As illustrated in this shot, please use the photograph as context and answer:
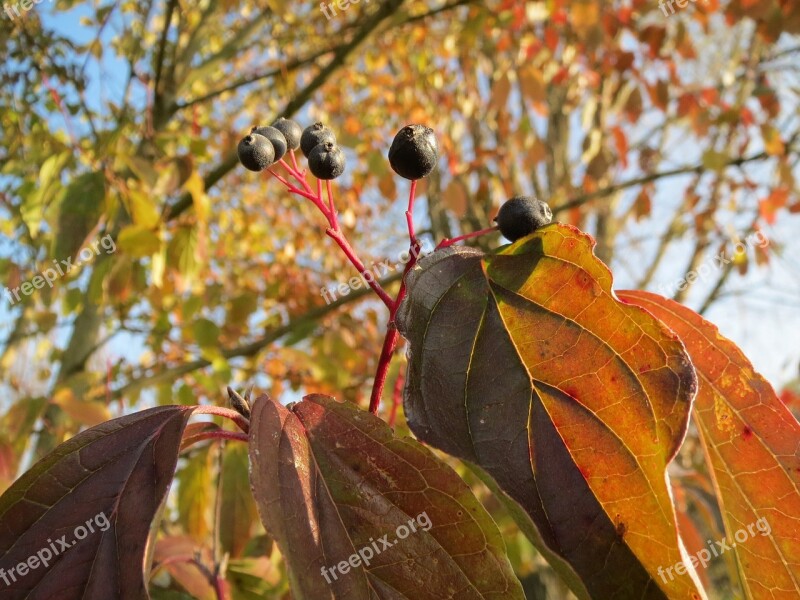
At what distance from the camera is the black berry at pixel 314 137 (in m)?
0.95

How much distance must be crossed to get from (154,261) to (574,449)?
7.00ft

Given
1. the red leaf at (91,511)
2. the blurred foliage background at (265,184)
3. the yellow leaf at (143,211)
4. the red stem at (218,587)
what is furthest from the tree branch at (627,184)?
the red leaf at (91,511)

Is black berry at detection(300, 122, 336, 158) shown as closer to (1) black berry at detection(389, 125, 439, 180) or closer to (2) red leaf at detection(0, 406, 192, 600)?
(1) black berry at detection(389, 125, 439, 180)

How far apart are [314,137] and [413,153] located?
0.70 feet

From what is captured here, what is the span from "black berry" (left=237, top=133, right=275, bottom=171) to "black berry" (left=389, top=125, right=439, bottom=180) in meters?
0.22

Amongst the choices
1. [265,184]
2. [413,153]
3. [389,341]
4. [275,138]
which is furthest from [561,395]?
[265,184]

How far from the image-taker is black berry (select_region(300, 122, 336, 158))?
3.12 ft

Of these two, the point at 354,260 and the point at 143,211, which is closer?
the point at 354,260

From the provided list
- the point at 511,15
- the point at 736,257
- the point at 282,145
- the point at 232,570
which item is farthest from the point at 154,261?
the point at 736,257

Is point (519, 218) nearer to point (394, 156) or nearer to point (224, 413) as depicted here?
point (394, 156)

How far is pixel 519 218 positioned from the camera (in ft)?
2.59

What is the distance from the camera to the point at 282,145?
3.22ft

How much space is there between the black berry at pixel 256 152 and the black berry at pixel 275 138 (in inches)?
1.1

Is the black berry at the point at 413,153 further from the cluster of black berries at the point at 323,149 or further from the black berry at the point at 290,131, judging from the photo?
the black berry at the point at 290,131
